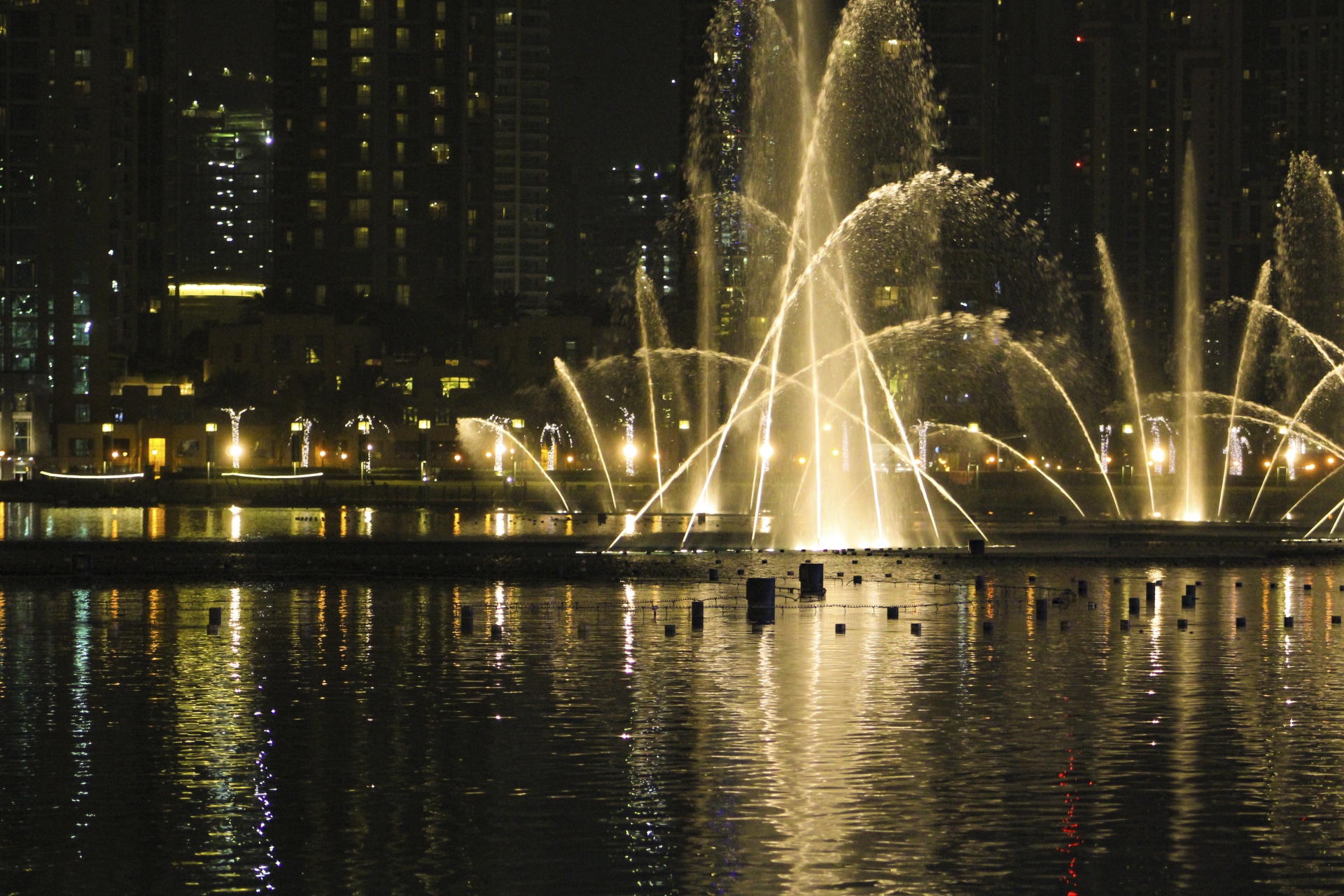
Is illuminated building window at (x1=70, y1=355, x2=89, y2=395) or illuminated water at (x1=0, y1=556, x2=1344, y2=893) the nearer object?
illuminated water at (x1=0, y1=556, x2=1344, y2=893)

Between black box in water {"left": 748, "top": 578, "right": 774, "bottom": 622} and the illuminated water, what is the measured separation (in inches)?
24.5

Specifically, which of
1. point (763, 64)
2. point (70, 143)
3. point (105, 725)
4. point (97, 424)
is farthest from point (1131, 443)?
point (105, 725)

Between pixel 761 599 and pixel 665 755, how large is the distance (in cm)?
1439

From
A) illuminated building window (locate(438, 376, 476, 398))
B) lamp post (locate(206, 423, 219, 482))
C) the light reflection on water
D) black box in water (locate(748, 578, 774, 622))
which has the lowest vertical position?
black box in water (locate(748, 578, 774, 622))

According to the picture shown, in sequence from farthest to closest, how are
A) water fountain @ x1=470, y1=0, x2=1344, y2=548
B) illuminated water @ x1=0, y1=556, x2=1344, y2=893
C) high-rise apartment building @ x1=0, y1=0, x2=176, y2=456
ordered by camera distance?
1. high-rise apartment building @ x1=0, y1=0, x2=176, y2=456
2. water fountain @ x1=470, y1=0, x2=1344, y2=548
3. illuminated water @ x1=0, y1=556, x2=1344, y2=893

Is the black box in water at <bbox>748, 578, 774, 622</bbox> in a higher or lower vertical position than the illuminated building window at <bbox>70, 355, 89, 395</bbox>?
lower

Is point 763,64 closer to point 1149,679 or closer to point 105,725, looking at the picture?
point 1149,679

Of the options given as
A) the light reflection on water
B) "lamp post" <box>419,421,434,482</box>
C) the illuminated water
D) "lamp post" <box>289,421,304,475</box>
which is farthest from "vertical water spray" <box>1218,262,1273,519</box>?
"lamp post" <box>289,421,304,475</box>

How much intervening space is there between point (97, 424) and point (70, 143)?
32.4m

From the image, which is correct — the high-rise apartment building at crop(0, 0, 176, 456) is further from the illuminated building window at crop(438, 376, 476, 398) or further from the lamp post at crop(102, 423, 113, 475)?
the illuminated building window at crop(438, 376, 476, 398)

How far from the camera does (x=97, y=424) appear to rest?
466 feet

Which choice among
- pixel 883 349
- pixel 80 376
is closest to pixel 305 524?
pixel 883 349

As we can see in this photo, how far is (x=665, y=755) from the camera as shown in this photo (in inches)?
788

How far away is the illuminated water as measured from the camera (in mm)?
15172
